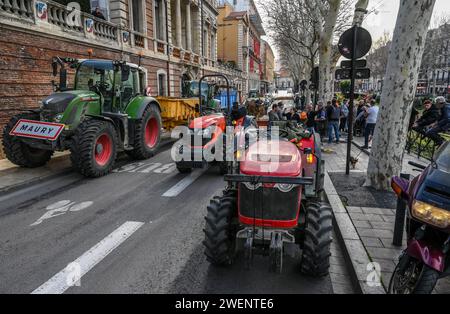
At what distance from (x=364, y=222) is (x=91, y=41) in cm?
1360

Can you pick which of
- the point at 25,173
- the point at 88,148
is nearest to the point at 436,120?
the point at 88,148

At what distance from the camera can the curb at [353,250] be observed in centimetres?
316

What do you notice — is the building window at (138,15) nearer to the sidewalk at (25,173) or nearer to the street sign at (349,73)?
the sidewalk at (25,173)

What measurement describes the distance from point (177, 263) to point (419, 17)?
5.67 metres

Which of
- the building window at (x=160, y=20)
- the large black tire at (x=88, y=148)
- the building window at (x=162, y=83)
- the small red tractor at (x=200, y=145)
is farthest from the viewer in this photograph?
the building window at (x=160, y=20)

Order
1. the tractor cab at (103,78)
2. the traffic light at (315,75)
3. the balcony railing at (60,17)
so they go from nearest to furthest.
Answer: the tractor cab at (103,78)
the balcony railing at (60,17)
the traffic light at (315,75)

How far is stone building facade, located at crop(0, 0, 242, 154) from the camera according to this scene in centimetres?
1017

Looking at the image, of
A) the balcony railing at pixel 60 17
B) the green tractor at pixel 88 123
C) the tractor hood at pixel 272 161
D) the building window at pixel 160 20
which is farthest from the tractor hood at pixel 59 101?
the building window at pixel 160 20

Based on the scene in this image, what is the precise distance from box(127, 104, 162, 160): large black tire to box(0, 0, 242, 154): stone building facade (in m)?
2.04

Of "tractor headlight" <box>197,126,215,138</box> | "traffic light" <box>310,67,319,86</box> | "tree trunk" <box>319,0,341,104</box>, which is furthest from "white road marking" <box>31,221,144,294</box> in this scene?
"traffic light" <box>310,67,319,86</box>

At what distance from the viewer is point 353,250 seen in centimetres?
382
